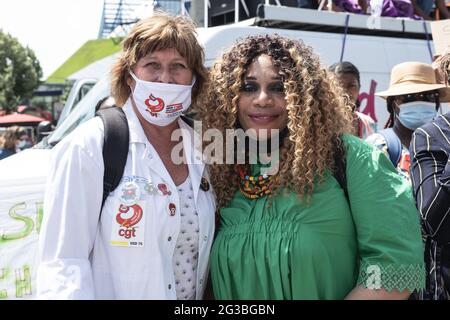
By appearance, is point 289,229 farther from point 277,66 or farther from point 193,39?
point 193,39

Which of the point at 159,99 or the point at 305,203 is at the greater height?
the point at 159,99

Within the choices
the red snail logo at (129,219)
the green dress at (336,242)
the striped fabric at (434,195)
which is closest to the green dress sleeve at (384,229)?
the green dress at (336,242)

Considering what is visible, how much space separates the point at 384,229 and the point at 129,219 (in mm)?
906

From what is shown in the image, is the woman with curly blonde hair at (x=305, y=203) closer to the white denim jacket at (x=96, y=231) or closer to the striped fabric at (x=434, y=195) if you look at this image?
the white denim jacket at (x=96, y=231)

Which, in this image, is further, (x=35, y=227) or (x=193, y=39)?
(x=35, y=227)

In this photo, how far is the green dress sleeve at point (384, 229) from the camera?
2088 mm

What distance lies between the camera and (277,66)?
7.72ft

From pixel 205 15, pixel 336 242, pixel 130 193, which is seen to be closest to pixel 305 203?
pixel 336 242

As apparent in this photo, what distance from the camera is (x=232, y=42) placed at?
481 centimetres

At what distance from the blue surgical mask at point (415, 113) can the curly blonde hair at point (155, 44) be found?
6.19 ft

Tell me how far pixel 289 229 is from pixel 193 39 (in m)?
0.87

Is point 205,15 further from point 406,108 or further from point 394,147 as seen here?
point 394,147

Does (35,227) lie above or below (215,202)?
below
